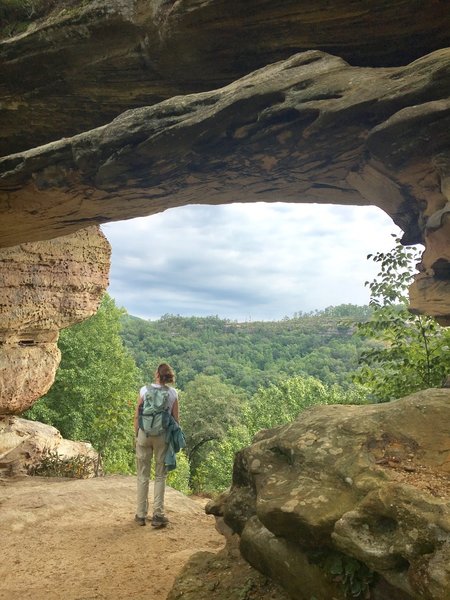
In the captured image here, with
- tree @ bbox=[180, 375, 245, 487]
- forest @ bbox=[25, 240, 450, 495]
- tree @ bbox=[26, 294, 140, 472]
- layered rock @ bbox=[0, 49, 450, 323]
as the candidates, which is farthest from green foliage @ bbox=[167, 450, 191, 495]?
layered rock @ bbox=[0, 49, 450, 323]

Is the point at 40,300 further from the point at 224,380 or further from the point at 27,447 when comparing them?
the point at 224,380

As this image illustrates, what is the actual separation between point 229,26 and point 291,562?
761cm

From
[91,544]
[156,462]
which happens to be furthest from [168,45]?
[91,544]

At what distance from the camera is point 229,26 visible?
7102mm

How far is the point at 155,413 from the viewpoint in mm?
6887

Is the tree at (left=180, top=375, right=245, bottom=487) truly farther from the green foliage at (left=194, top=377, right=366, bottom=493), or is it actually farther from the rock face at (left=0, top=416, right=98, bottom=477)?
the rock face at (left=0, top=416, right=98, bottom=477)

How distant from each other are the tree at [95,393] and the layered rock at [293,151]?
53.4 feet

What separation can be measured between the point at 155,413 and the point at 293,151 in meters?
4.77

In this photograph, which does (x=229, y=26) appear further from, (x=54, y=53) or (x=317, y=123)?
(x=54, y=53)

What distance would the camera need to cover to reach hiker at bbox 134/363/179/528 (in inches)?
271

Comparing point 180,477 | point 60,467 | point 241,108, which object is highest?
point 241,108

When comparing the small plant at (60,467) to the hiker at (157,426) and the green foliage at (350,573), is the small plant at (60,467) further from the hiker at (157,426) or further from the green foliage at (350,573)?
the green foliage at (350,573)

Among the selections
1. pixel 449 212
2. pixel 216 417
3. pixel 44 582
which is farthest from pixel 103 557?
pixel 216 417

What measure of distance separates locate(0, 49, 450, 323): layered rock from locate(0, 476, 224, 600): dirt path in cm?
519
